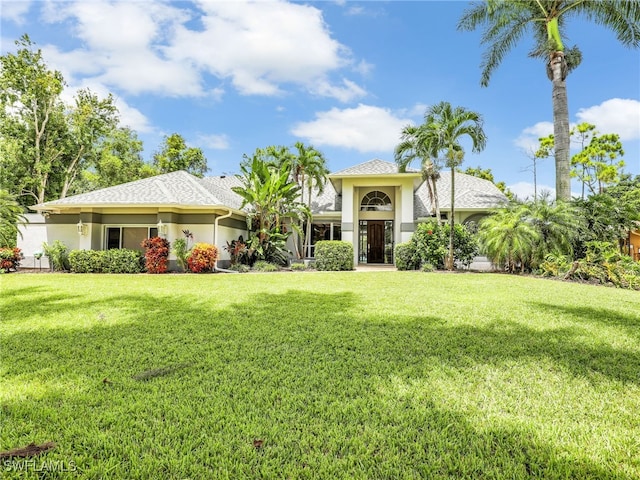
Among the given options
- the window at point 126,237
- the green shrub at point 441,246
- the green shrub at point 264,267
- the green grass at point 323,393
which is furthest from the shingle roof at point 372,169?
the green grass at point 323,393

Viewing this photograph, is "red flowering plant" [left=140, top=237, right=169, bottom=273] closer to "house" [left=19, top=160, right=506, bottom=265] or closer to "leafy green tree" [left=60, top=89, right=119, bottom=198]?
"house" [left=19, top=160, right=506, bottom=265]

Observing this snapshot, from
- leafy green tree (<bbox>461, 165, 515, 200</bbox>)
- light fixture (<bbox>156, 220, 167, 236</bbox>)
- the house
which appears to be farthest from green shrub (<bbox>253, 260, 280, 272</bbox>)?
leafy green tree (<bbox>461, 165, 515, 200</bbox>)

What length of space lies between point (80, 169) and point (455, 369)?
3658 cm

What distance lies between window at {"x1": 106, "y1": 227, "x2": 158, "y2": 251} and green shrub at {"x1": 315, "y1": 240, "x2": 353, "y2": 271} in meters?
8.87

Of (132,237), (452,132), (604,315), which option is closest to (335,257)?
(452,132)

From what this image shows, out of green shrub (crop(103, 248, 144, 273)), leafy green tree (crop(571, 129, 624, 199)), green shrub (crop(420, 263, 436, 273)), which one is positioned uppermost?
leafy green tree (crop(571, 129, 624, 199))

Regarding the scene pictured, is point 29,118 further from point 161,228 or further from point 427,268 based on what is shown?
point 427,268

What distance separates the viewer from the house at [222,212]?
53.7 feet

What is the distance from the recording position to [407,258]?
56.2 ft

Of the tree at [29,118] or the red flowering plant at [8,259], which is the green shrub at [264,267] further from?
the tree at [29,118]

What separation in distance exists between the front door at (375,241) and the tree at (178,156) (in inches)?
886

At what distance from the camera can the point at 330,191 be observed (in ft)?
78.6

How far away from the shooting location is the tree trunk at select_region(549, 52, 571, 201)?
16.7 metres

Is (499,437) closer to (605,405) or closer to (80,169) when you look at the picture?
(605,405)
